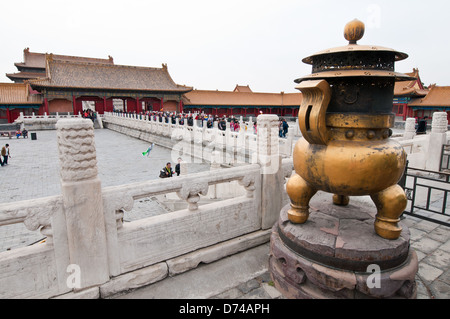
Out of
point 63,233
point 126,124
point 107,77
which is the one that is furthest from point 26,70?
point 63,233

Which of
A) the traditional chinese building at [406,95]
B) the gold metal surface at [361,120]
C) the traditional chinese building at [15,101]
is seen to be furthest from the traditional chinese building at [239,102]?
the gold metal surface at [361,120]

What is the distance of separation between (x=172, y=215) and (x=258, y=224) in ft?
4.13

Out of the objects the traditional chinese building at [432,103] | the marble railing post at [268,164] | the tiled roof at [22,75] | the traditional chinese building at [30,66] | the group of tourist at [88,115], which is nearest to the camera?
the marble railing post at [268,164]

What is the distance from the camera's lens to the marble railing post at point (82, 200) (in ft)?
7.62

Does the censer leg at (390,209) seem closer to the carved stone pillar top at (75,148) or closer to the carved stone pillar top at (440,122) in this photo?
the carved stone pillar top at (75,148)

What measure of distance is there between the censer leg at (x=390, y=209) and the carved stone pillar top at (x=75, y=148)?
8.49 feet

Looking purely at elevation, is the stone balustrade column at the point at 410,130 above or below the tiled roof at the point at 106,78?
below

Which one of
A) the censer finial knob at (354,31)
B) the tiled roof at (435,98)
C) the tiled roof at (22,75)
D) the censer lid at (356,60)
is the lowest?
the censer lid at (356,60)

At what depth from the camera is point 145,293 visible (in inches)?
104

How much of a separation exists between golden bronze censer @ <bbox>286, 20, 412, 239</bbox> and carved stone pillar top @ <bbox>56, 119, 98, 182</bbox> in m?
1.91

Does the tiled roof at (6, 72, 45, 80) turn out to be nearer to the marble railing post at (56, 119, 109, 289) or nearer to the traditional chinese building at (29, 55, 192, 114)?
the traditional chinese building at (29, 55, 192, 114)

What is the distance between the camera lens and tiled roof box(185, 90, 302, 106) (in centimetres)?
3628

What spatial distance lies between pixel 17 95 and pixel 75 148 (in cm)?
3435
